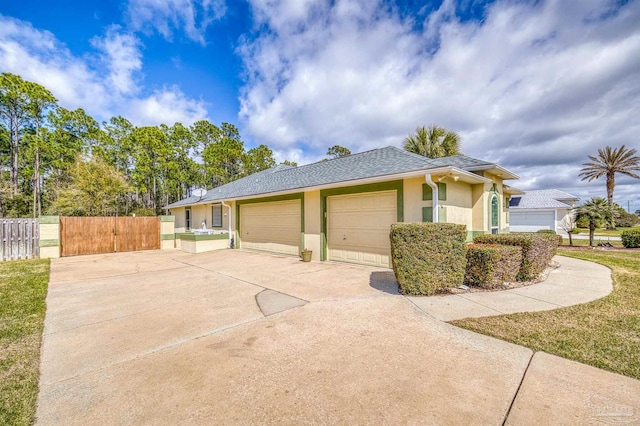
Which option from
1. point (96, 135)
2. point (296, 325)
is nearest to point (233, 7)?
point (296, 325)

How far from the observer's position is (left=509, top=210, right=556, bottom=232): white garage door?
22297 millimetres

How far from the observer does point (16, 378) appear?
105 inches

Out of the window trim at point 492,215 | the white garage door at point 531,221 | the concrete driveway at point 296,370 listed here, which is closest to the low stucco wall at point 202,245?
the concrete driveway at point 296,370

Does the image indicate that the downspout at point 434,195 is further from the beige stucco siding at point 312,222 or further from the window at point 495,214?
the window at point 495,214

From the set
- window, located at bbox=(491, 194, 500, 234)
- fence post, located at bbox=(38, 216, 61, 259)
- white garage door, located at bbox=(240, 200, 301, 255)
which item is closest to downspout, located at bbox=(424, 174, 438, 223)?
window, located at bbox=(491, 194, 500, 234)

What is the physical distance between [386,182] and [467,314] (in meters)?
4.71

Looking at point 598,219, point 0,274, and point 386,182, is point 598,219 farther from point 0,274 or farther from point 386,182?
point 0,274

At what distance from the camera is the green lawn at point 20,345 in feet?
7.39

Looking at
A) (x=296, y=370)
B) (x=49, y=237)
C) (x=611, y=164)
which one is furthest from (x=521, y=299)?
(x=611, y=164)

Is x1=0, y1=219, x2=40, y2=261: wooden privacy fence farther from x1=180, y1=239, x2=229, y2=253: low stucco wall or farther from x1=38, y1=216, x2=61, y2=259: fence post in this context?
x1=180, y1=239, x2=229, y2=253: low stucco wall

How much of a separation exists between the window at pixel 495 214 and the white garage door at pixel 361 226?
4.59 m

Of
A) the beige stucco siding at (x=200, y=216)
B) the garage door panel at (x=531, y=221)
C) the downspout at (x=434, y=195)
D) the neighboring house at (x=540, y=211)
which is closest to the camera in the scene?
the downspout at (x=434, y=195)

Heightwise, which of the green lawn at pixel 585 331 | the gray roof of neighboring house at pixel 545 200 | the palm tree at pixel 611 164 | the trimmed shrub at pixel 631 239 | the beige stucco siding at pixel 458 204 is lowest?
the green lawn at pixel 585 331

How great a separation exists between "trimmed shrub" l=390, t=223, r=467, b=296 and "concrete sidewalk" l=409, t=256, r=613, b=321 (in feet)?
0.90
